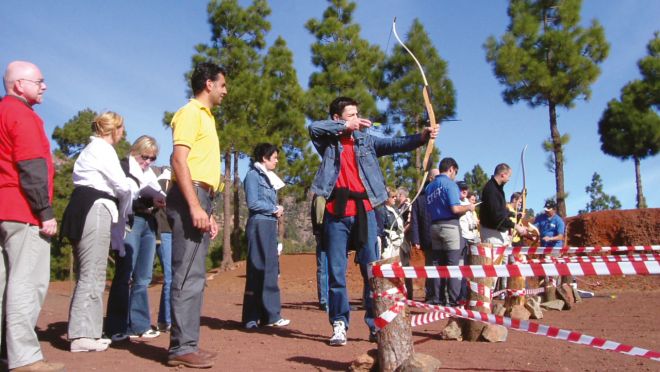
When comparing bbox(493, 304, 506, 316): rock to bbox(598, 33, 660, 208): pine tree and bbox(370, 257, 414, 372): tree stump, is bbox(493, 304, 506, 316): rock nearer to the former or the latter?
bbox(370, 257, 414, 372): tree stump

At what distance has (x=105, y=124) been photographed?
4758mm

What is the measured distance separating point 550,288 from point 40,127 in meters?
7.22

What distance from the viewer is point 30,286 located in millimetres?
3834

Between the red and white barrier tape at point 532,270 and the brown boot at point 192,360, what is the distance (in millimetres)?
1277

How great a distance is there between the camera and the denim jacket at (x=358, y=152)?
16.5ft

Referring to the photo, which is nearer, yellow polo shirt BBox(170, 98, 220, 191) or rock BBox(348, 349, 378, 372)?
rock BBox(348, 349, 378, 372)

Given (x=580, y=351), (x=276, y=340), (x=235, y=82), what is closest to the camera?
(x=580, y=351)

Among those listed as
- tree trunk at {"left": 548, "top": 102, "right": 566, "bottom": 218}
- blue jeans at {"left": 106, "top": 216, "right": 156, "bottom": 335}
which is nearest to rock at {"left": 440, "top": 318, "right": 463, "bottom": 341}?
blue jeans at {"left": 106, "top": 216, "right": 156, "bottom": 335}

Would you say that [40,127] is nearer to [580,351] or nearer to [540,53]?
[580,351]

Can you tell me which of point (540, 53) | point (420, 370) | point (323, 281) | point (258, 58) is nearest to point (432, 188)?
point (323, 281)

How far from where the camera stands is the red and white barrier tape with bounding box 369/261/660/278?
367 centimetres

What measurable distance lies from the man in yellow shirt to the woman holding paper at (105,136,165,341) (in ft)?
3.97

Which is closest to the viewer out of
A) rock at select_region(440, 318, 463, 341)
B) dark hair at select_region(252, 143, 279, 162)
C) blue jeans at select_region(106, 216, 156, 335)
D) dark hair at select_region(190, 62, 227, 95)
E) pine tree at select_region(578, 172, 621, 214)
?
dark hair at select_region(190, 62, 227, 95)

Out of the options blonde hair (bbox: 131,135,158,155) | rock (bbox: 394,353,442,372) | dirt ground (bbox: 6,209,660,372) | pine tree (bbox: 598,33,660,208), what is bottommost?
dirt ground (bbox: 6,209,660,372)
